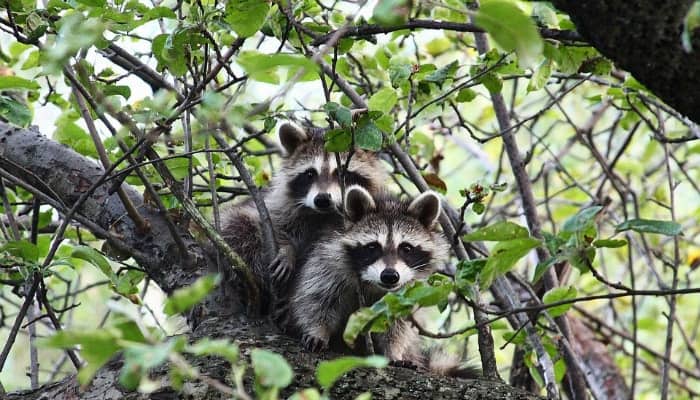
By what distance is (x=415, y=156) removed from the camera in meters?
4.69

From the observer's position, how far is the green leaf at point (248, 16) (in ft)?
8.05

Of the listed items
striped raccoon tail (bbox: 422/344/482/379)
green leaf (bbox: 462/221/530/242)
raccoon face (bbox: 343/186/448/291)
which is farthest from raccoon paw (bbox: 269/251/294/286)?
green leaf (bbox: 462/221/530/242)

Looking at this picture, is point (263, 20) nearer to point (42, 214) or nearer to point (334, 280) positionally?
point (334, 280)

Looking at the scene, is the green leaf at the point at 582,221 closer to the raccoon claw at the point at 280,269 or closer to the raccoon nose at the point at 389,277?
the raccoon nose at the point at 389,277

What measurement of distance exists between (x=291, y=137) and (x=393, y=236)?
3.40 feet

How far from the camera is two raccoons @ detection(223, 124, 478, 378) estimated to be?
350 cm

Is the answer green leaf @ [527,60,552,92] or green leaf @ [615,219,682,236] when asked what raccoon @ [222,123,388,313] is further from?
green leaf @ [615,219,682,236]

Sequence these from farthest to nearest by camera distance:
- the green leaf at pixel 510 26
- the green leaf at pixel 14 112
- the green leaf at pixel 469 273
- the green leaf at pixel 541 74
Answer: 1. the green leaf at pixel 541 74
2. the green leaf at pixel 14 112
3. the green leaf at pixel 469 273
4. the green leaf at pixel 510 26

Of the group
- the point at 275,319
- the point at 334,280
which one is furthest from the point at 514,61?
the point at 275,319

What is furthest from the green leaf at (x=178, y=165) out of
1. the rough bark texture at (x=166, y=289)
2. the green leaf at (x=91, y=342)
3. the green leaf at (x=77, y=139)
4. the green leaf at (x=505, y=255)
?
the green leaf at (x=91, y=342)

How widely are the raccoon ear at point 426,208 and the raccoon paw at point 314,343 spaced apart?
73 cm

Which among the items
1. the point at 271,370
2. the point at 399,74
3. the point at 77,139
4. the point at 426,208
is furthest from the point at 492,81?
the point at 271,370

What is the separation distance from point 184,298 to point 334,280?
87.6 inches

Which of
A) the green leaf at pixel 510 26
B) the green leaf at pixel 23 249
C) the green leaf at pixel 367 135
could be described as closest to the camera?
the green leaf at pixel 510 26
